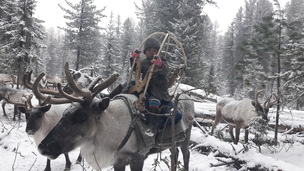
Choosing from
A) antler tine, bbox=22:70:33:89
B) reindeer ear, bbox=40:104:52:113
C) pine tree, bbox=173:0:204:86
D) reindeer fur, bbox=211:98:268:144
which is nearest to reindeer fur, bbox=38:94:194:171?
antler tine, bbox=22:70:33:89

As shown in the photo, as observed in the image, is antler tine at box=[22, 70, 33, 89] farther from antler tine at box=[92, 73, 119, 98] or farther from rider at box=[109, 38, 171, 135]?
rider at box=[109, 38, 171, 135]

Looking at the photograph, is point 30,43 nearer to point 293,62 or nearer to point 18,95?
point 18,95

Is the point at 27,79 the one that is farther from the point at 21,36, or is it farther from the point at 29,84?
the point at 21,36

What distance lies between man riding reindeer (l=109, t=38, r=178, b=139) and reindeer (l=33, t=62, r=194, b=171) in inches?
12.6

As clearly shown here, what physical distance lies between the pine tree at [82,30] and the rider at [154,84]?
20884mm

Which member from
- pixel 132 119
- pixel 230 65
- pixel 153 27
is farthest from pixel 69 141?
pixel 230 65

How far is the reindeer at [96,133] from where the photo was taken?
2986 mm

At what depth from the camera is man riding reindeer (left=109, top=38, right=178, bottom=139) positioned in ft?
12.3

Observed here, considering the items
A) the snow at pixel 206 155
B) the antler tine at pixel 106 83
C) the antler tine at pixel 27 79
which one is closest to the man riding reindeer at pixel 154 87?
the antler tine at pixel 106 83

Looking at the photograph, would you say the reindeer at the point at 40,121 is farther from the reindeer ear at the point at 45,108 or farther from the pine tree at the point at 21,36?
the pine tree at the point at 21,36

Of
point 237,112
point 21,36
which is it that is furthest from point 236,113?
point 21,36

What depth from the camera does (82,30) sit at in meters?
24.5

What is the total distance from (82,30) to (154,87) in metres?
22.2

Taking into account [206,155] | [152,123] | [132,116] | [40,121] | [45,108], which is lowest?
[206,155]
